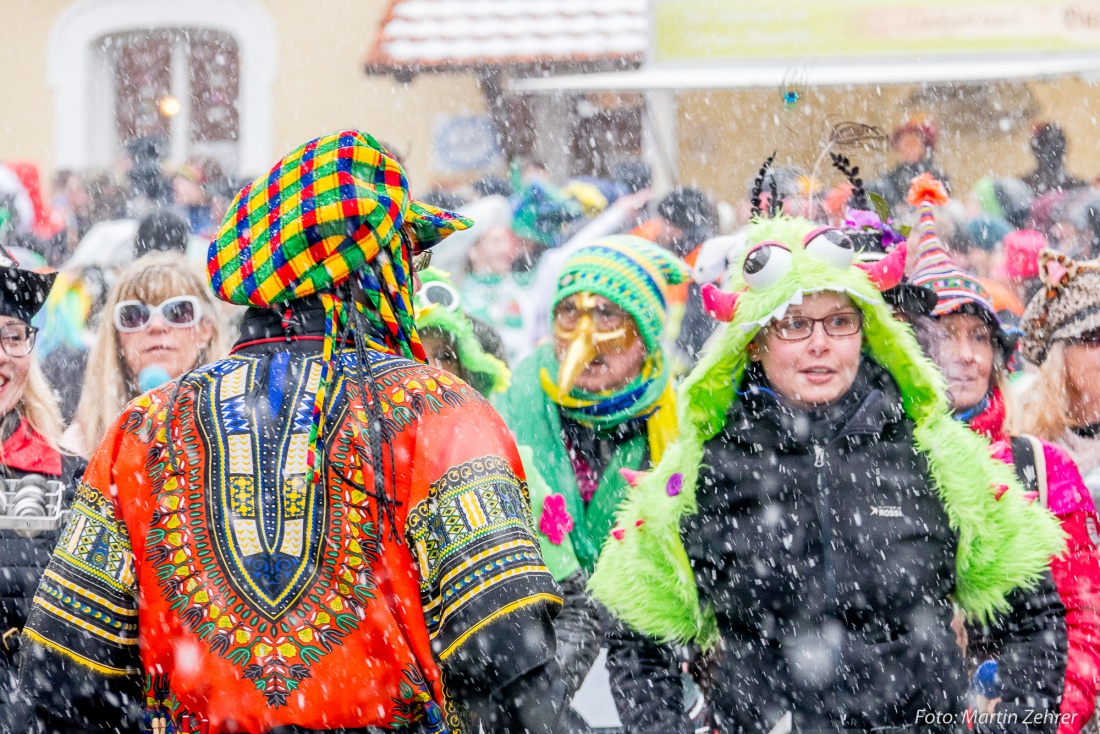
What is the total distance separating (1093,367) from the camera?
4.48m

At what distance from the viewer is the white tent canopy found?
1204 cm

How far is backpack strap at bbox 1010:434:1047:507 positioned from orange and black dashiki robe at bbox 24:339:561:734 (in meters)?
1.74

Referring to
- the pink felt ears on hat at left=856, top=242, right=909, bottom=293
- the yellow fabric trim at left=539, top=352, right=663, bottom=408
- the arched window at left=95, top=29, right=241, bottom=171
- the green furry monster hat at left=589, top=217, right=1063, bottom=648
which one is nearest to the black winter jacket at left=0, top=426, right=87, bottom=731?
the green furry monster hat at left=589, top=217, right=1063, bottom=648

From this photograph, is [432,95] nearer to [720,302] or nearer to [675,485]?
[720,302]

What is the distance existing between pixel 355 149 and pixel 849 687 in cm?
161

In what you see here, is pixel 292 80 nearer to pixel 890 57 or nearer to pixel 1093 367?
pixel 890 57

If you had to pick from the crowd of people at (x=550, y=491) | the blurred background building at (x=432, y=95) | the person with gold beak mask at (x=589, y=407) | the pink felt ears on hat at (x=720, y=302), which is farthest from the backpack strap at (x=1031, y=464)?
the blurred background building at (x=432, y=95)

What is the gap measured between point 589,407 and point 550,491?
0.37 metres

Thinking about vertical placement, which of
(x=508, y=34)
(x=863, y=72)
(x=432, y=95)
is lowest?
(x=432, y=95)

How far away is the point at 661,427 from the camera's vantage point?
15.7 feet

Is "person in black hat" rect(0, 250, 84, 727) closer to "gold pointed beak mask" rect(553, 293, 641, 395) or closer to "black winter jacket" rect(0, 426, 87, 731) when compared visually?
"black winter jacket" rect(0, 426, 87, 731)

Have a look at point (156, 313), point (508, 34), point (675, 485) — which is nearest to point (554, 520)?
point (675, 485)

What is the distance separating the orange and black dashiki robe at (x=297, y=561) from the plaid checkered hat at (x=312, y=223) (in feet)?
0.49

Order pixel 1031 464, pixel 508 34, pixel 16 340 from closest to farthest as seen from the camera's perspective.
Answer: pixel 1031 464
pixel 16 340
pixel 508 34
